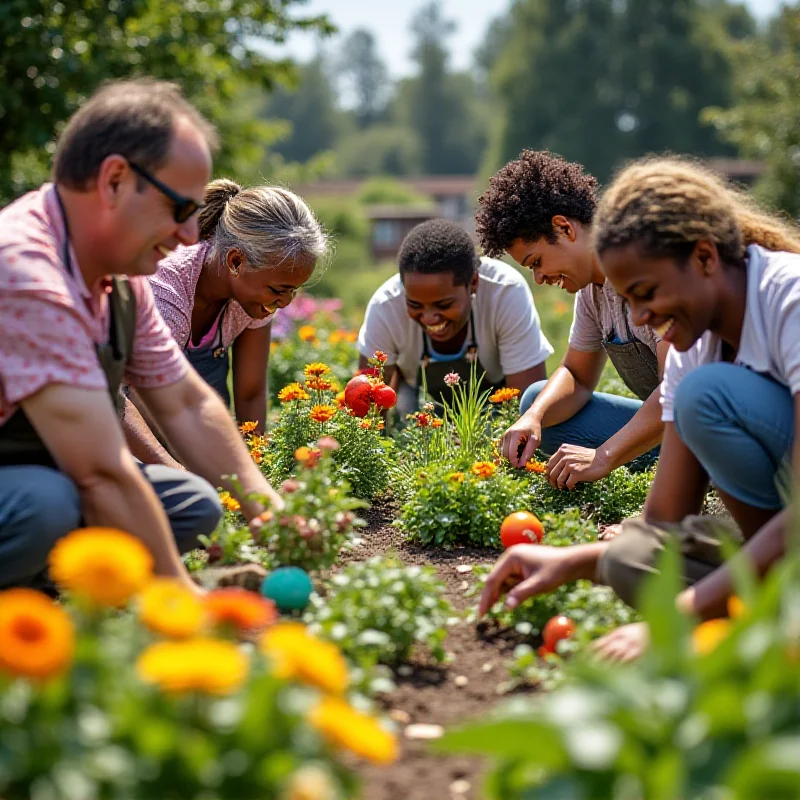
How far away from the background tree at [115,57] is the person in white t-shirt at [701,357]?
7.08m

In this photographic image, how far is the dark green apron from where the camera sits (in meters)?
2.61

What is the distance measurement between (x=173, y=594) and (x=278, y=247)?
259cm

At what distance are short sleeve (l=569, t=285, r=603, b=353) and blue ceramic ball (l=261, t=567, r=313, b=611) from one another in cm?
204

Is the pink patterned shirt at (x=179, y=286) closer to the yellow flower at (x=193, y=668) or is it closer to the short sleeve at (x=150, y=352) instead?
the short sleeve at (x=150, y=352)

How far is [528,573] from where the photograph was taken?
255cm

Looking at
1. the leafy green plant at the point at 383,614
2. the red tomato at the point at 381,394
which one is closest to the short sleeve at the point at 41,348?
the leafy green plant at the point at 383,614

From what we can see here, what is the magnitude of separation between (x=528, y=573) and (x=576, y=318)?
1.95m

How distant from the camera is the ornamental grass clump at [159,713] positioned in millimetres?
1387

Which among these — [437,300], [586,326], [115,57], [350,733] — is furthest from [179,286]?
[115,57]

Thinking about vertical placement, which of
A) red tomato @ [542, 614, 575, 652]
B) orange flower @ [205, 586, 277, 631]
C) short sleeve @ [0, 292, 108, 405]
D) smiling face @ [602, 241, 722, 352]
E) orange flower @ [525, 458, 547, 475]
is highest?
smiling face @ [602, 241, 722, 352]

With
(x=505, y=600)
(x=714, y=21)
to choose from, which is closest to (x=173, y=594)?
(x=505, y=600)

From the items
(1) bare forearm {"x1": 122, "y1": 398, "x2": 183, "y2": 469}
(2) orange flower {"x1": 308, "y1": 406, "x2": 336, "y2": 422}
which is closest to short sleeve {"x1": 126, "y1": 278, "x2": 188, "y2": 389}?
(1) bare forearm {"x1": 122, "y1": 398, "x2": 183, "y2": 469}

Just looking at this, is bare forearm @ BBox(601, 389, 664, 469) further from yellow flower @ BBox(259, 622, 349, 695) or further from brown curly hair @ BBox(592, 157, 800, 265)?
yellow flower @ BBox(259, 622, 349, 695)

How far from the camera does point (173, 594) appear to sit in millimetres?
1568
